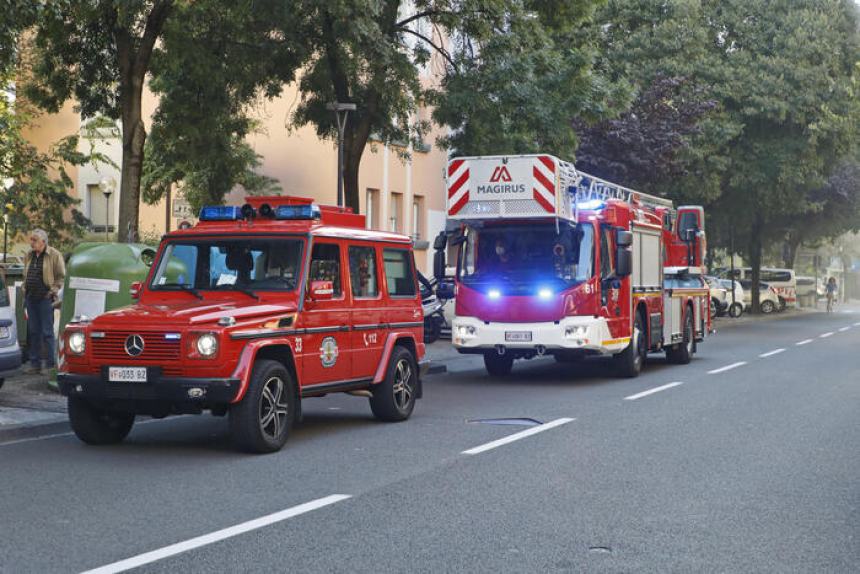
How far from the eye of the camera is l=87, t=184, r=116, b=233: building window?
4022 cm

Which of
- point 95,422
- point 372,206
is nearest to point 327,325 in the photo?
point 95,422

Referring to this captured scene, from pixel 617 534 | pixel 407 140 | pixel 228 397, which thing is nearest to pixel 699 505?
pixel 617 534

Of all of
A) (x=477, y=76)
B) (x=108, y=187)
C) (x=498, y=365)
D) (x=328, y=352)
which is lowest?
(x=498, y=365)

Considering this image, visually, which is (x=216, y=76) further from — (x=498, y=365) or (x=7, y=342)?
(x=7, y=342)

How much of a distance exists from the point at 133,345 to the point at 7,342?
3492 millimetres

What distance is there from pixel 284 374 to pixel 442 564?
445 cm

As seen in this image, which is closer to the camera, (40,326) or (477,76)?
(40,326)

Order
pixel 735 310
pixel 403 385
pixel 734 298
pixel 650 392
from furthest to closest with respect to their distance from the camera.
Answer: pixel 735 310 < pixel 734 298 < pixel 650 392 < pixel 403 385

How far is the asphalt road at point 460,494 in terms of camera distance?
262 inches

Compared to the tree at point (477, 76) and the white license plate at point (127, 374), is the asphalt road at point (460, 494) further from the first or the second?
the tree at point (477, 76)

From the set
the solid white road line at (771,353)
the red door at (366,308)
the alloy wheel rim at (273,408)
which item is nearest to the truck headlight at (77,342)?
the alloy wheel rim at (273,408)

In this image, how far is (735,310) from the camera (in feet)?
167

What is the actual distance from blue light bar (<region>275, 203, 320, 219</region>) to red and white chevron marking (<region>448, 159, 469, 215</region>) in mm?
6396

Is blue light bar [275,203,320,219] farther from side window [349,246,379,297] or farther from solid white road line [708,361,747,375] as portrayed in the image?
solid white road line [708,361,747,375]
